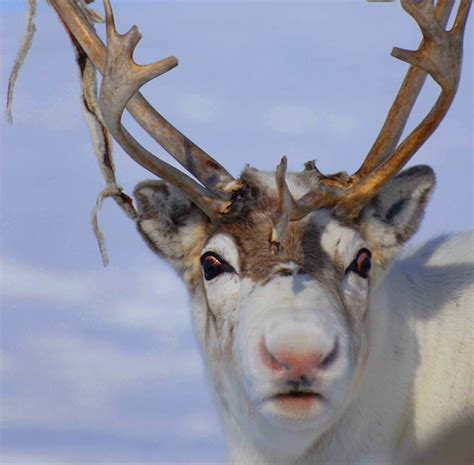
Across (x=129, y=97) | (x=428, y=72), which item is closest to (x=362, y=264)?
(x=428, y=72)

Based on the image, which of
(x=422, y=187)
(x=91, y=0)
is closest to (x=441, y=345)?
(x=422, y=187)

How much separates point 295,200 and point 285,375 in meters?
1.27

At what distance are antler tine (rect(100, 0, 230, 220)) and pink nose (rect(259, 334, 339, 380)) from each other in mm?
1346

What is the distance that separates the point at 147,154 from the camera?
776 cm

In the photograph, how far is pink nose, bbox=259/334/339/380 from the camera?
6.46 m

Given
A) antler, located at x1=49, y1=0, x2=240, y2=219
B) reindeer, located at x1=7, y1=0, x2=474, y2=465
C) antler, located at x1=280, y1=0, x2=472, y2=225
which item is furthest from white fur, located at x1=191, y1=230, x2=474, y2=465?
antler, located at x1=49, y1=0, x2=240, y2=219

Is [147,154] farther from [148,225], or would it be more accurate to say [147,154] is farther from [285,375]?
[285,375]

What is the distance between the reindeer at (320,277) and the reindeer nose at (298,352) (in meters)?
0.03

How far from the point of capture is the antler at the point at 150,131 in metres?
7.49

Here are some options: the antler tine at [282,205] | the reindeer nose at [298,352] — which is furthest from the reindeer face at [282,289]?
the antler tine at [282,205]

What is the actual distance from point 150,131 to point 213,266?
1230mm

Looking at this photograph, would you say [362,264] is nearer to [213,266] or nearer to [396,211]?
[396,211]

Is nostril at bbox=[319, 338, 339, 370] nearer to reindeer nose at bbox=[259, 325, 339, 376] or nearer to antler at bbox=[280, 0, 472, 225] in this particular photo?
reindeer nose at bbox=[259, 325, 339, 376]

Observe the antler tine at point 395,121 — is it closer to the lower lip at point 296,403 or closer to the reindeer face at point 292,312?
the reindeer face at point 292,312
